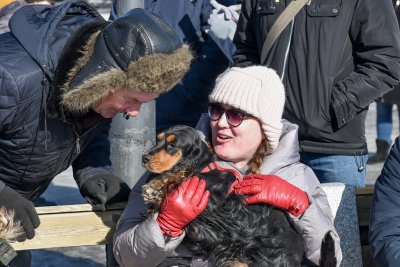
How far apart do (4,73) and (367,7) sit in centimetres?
181

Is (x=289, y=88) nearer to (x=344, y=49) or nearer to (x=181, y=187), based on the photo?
(x=344, y=49)

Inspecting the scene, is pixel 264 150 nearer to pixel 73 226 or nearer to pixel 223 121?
pixel 223 121

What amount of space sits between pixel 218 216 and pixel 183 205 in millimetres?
202

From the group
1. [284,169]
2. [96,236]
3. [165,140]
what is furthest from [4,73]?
[284,169]

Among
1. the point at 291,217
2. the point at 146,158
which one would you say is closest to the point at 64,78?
the point at 146,158

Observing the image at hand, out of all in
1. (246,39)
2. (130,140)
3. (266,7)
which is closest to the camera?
(266,7)

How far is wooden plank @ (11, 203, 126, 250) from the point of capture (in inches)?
148

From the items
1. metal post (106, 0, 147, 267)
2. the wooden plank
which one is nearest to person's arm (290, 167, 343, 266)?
the wooden plank

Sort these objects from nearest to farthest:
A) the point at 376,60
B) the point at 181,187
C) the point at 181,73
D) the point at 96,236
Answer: the point at 181,187
the point at 181,73
the point at 96,236
the point at 376,60

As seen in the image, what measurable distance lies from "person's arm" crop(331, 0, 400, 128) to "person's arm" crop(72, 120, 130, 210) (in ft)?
3.74

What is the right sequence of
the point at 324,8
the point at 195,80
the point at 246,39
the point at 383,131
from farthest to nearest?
the point at 383,131 → the point at 195,80 → the point at 246,39 → the point at 324,8

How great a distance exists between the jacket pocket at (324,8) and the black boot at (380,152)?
4.55m

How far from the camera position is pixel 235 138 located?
3568mm

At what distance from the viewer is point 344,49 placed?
4.18 m
